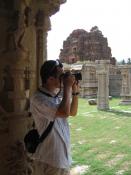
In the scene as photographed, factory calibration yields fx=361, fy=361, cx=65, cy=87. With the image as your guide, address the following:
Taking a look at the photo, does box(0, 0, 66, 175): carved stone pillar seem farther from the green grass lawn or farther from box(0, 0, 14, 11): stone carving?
the green grass lawn

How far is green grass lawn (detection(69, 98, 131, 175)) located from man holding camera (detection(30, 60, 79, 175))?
3763 millimetres

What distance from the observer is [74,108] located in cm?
257

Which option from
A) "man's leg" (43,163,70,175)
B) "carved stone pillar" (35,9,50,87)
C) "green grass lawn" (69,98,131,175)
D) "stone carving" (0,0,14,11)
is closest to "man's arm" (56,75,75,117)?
"man's leg" (43,163,70,175)

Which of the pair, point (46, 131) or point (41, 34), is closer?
point (46, 131)

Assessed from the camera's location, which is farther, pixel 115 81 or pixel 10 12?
pixel 115 81

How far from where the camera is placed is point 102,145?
8.68 m

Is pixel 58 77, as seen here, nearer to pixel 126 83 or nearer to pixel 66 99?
pixel 66 99

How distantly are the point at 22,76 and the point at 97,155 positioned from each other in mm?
4757

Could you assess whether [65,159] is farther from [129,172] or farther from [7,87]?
[129,172]

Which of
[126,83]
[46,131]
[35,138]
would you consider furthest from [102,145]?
[126,83]

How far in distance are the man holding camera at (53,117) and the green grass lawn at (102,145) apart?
3.76 meters

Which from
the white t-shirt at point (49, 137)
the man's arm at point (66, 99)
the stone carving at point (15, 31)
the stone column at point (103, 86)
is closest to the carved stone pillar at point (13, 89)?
the stone carving at point (15, 31)

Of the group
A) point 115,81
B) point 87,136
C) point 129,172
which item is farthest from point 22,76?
Result: point 115,81

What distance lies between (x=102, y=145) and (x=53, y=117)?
6.55 m
